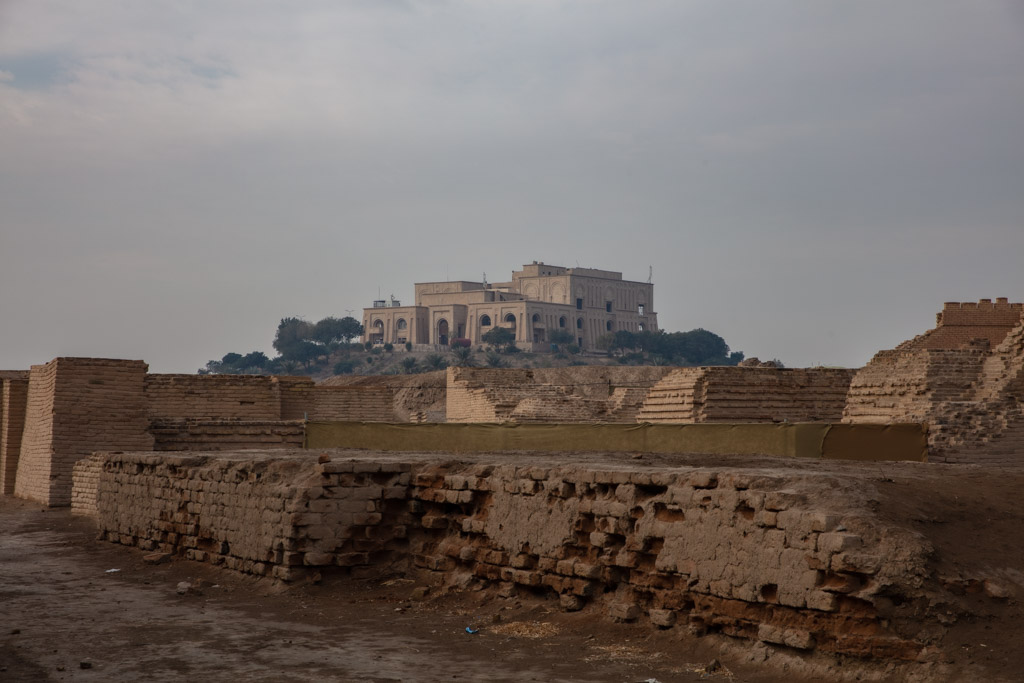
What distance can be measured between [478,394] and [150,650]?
1087 inches

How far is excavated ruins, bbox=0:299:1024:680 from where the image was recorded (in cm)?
634

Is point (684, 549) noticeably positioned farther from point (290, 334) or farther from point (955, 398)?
point (290, 334)

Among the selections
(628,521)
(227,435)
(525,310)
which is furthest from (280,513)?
(525,310)

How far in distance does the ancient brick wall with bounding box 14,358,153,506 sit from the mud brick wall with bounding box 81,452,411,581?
6768 mm

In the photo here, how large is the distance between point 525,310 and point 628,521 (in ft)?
419

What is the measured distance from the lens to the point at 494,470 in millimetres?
9352

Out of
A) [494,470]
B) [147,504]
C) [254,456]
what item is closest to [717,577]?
[494,470]

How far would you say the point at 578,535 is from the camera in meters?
8.36

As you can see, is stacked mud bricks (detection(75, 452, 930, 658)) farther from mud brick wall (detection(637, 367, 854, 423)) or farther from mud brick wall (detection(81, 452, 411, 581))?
mud brick wall (detection(637, 367, 854, 423))

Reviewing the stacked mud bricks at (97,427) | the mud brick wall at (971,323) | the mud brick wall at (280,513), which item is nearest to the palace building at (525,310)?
the mud brick wall at (971,323)

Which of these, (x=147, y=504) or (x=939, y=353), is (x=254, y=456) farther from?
(x=939, y=353)

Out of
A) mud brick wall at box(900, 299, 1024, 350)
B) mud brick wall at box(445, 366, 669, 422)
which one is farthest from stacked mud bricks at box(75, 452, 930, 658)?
mud brick wall at box(900, 299, 1024, 350)

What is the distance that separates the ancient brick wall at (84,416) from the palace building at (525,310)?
11617 cm

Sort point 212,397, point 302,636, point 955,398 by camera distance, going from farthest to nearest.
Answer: point 212,397 < point 955,398 < point 302,636
